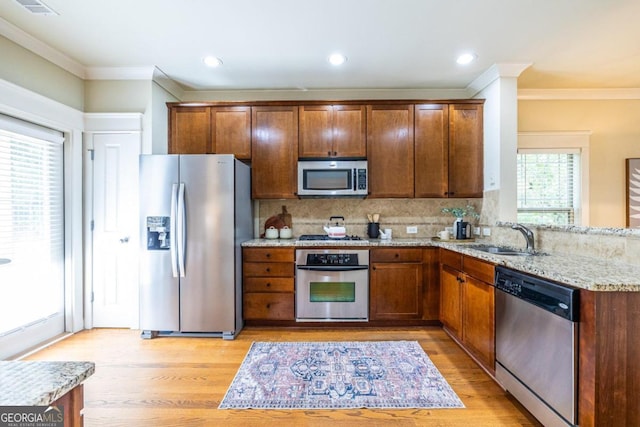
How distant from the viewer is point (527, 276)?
6.09 ft

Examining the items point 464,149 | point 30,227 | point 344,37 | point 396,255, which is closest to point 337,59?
point 344,37

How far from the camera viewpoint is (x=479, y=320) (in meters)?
2.41

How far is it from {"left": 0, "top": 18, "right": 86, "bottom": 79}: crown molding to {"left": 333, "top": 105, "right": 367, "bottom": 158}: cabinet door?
2.70m

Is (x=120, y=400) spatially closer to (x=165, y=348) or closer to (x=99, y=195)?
(x=165, y=348)

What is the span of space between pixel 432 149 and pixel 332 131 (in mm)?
1160

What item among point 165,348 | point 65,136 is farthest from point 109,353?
point 65,136

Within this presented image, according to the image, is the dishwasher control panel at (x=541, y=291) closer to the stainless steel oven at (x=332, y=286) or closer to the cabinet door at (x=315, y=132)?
the stainless steel oven at (x=332, y=286)

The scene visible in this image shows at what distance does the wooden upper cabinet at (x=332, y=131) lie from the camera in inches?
139

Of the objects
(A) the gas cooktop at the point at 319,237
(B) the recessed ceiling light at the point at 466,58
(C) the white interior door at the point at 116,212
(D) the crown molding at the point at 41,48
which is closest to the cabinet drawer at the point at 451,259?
(A) the gas cooktop at the point at 319,237

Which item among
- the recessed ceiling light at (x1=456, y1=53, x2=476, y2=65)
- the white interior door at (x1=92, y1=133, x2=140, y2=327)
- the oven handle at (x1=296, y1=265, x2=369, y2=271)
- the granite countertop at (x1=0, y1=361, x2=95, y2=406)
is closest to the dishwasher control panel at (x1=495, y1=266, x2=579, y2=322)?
the oven handle at (x1=296, y1=265, x2=369, y2=271)

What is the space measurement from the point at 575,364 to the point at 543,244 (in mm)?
1377

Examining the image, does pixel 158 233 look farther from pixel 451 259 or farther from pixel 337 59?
pixel 451 259

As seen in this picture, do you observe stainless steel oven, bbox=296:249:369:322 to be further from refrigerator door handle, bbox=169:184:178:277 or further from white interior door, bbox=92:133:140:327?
white interior door, bbox=92:133:140:327

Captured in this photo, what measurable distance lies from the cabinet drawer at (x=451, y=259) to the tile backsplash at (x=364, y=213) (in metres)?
0.72
